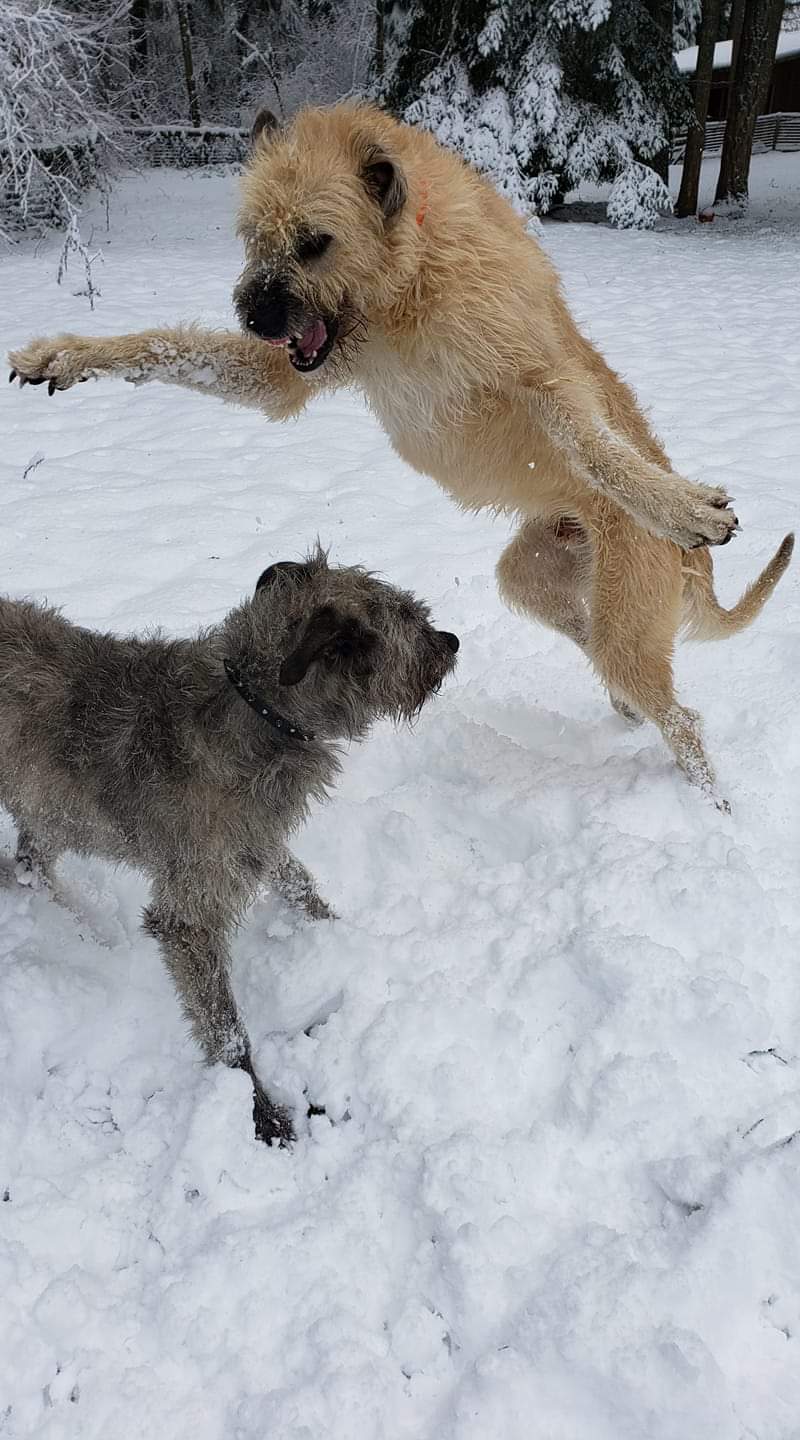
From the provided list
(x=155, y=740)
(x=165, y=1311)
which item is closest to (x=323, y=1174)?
(x=165, y=1311)

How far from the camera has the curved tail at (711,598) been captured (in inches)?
141

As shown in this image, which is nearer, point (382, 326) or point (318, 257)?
point (318, 257)

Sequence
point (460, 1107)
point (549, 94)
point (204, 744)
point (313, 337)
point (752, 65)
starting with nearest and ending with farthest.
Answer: point (460, 1107)
point (204, 744)
point (313, 337)
point (549, 94)
point (752, 65)

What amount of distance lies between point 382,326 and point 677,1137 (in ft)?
8.74

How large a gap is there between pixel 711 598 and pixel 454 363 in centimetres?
149

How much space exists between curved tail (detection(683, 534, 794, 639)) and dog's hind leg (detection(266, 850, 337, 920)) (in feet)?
6.25

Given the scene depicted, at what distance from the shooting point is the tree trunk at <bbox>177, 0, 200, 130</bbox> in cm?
2606

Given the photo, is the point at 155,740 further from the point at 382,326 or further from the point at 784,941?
the point at 784,941

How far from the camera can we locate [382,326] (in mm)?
2977

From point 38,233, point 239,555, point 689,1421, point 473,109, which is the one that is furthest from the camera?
point 473,109

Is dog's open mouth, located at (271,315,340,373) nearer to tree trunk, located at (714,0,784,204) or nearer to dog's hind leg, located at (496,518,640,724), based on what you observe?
dog's hind leg, located at (496,518,640,724)

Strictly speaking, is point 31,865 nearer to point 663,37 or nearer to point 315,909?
point 315,909

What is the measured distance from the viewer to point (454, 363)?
3.01 meters

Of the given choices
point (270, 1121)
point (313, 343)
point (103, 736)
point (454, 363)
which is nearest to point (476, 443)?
point (454, 363)
